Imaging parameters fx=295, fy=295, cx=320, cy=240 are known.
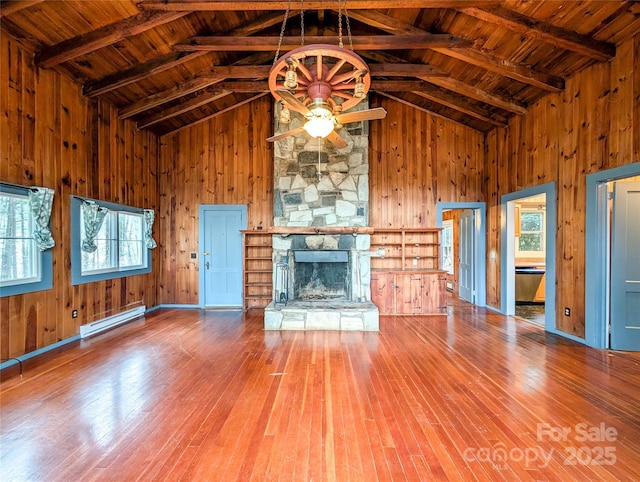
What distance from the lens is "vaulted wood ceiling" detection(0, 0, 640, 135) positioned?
11.2 ft

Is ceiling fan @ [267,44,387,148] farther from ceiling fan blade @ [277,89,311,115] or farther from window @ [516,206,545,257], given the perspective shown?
window @ [516,206,545,257]

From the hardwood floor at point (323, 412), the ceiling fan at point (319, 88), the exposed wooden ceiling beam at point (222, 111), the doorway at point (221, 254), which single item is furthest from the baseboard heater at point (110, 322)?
the ceiling fan at point (319, 88)

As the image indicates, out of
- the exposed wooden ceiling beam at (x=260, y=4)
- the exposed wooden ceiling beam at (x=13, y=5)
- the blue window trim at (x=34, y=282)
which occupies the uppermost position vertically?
the exposed wooden ceiling beam at (x=260, y=4)

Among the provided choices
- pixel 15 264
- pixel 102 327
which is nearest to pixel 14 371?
pixel 15 264

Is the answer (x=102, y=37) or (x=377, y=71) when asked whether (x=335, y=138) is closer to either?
(x=377, y=71)

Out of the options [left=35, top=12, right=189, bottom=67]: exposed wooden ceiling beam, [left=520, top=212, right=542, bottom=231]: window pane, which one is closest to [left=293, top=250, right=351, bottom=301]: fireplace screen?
[left=35, top=12, right=189, bottom=67]: exposed wooden ceiling beam

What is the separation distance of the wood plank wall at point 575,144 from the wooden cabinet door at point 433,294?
175 cm

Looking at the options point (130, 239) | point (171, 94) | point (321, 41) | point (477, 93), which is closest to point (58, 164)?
point (130, 239)

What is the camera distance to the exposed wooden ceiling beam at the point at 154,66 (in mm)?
4449

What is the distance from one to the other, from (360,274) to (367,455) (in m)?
3.73

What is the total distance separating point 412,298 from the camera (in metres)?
5.78

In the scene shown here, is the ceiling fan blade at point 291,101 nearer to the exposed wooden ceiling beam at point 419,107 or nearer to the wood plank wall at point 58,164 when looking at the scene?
the wood plank wall at point 58,164

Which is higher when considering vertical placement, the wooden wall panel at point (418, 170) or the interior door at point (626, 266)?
the wooden wall panel at point (418, 170)

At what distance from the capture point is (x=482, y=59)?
13.9 feet
